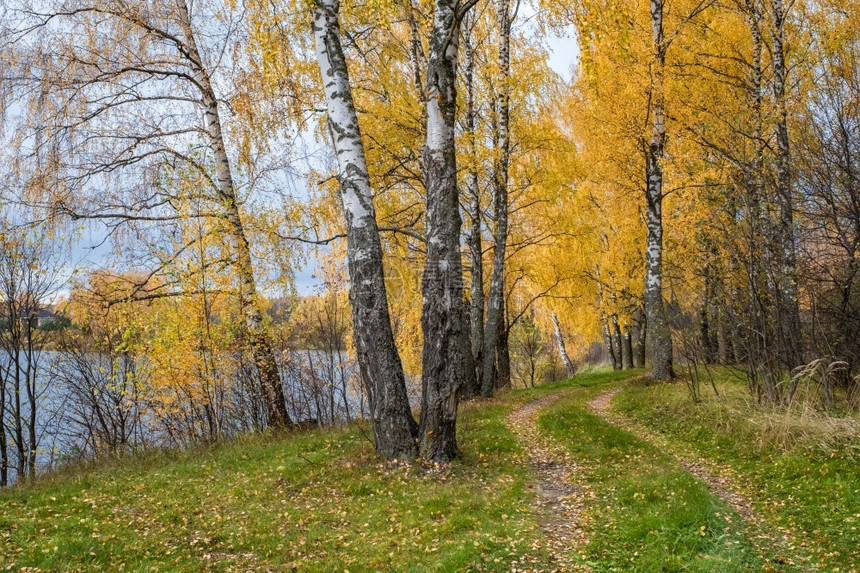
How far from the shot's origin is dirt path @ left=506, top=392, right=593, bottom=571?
171 inches

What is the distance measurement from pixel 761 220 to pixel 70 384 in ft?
44.4

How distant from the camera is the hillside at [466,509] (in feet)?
13.4

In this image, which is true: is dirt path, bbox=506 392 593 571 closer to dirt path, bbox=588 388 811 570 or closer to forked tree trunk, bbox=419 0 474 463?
forked tree trunk, bbox=419 0 474 463

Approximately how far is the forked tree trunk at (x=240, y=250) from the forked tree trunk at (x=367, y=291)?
343cm

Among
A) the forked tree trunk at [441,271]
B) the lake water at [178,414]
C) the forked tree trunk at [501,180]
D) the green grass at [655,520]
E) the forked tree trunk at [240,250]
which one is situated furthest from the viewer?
the forked tree trunk at [501,180]

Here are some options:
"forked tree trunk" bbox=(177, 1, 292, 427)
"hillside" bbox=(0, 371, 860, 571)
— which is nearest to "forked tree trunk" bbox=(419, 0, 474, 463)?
"hillside" bbox=(0, 371, 860, 571)

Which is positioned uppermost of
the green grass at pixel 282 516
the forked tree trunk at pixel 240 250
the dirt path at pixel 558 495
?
the forked tree trunk at pixel 240 250

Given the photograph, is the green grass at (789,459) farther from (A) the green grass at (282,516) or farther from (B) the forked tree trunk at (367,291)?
(B) the forked tree trunk at (367,291)

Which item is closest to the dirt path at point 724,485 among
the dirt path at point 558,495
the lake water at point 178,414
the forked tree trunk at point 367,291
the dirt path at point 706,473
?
the dirt path at point 706,473

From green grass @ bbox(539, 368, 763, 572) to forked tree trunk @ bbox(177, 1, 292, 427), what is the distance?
556cm

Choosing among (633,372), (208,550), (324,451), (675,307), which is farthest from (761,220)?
(633,372)

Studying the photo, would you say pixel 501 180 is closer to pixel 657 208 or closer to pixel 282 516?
pixel 657 208

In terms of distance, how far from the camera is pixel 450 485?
580 cm

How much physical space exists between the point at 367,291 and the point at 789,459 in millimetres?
5089
